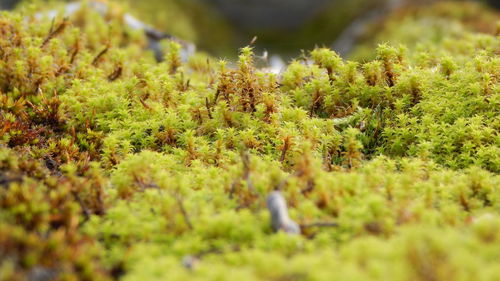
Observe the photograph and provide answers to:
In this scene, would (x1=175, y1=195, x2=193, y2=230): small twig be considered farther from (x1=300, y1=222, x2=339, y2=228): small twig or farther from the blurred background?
the blurred background

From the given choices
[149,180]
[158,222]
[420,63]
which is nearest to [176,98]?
[149,180]

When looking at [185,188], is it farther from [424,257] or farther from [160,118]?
[424,257]

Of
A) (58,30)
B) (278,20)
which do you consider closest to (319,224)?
(58,30)

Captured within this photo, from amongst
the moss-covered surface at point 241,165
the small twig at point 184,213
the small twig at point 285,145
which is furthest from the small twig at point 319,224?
the small twig at point 285,145

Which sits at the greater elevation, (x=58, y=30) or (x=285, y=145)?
(x=58, y=30)

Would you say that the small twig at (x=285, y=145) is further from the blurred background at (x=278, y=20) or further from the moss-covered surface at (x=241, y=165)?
the blurred background at (x=278, y=20)

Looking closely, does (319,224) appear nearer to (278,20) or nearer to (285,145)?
(285,145)
